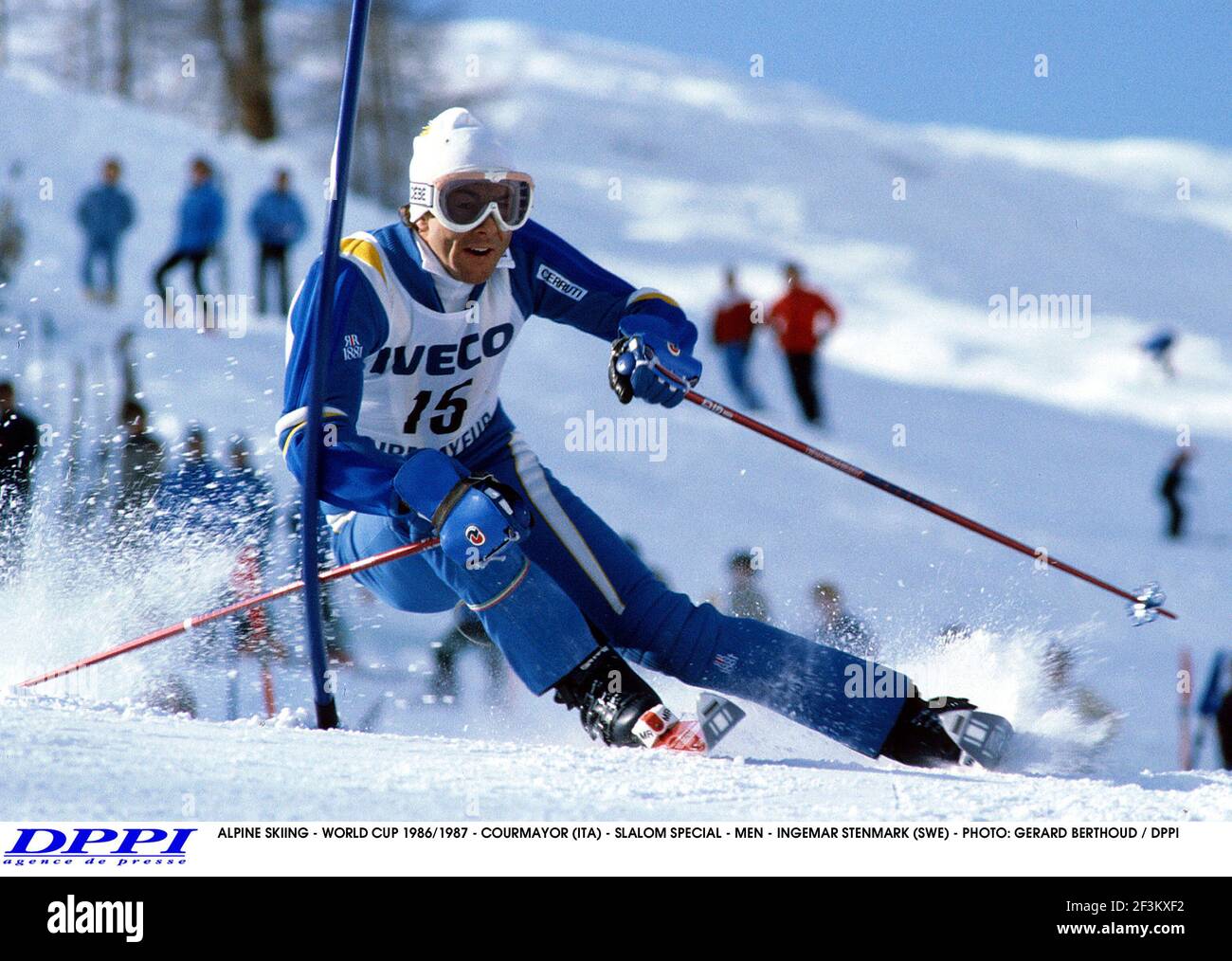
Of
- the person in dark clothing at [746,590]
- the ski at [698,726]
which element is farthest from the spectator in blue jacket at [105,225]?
the ski at [698,726]

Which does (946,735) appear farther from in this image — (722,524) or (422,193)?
(722,524)

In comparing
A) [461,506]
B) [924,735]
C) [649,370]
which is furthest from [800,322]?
[461,506]

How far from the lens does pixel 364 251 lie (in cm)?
362

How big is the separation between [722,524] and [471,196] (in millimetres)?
6107

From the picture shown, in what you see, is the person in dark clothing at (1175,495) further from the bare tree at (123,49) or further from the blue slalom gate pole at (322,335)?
the bare tree at (123,49)

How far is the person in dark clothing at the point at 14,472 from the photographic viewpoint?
5.23 metres

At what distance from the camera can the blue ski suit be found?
3508mm

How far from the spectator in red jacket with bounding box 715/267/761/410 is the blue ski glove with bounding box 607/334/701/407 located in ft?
21.9

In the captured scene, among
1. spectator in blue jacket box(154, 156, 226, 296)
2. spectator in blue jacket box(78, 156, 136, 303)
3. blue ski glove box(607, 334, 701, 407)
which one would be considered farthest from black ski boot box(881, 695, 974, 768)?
spectator in blue jacket box(78, 156, 136, 303)

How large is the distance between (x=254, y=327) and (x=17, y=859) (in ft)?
27.8

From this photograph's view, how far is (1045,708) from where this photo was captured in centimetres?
399

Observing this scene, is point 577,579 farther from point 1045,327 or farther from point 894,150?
point 894,150

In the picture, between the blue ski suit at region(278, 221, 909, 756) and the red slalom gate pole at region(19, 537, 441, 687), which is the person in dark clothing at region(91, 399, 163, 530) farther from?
→ the blue ski suit at region(278, 221, 909, 756)
